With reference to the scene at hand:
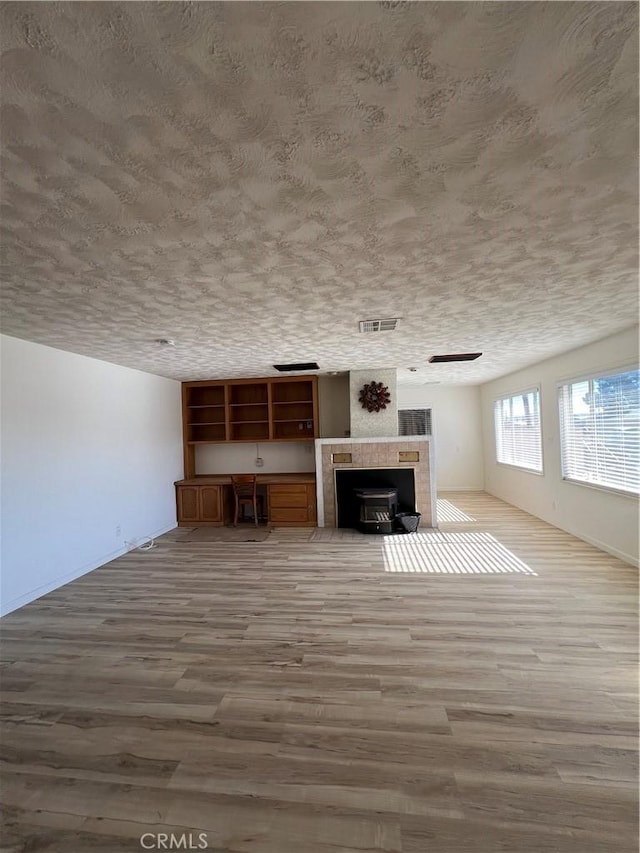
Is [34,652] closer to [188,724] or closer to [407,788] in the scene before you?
[188,724]

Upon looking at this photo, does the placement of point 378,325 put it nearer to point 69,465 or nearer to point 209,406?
point 69,465

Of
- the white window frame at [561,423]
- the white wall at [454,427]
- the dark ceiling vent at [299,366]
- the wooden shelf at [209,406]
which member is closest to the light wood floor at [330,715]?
the white window frame at [561,423]

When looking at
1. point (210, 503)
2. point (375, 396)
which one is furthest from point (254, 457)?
point (375, 396)

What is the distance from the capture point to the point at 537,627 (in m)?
2.77

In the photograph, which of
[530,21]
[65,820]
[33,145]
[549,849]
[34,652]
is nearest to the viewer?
[530,21]

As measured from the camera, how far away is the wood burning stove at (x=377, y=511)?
555cm

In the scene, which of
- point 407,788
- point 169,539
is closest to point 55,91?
point 407,788

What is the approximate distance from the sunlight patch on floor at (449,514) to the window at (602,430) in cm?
176

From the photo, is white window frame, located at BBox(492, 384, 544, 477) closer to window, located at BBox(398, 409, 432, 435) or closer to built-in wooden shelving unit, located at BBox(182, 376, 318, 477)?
window, located at BBox(398, 409, 432, 435)

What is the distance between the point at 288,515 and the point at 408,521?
2024 mm

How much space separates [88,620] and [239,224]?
3.45m

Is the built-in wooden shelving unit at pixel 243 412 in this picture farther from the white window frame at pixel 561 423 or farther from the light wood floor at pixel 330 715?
the white window frame at pixel 561 423

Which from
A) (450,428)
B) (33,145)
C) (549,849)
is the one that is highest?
(33,145)

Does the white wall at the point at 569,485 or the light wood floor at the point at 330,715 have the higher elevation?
the white wall at the point at 569,485
